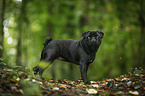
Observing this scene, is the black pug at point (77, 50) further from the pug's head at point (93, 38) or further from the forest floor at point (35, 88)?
the forest floor at point (35, 88)

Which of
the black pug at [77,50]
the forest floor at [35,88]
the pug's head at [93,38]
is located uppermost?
the pug's head at [93,38]

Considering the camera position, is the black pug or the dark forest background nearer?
the black pug

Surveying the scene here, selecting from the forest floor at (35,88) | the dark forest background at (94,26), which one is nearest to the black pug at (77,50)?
the forest floor at (35,88)

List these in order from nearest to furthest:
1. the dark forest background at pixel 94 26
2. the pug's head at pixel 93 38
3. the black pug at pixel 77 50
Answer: the pug's head at pixel 93 38
the black pug at pixel 77 50
the dark forest background at pixel 94 26

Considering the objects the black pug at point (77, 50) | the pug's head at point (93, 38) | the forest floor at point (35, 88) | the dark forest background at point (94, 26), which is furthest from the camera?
the dark forest background at point (94, 26)

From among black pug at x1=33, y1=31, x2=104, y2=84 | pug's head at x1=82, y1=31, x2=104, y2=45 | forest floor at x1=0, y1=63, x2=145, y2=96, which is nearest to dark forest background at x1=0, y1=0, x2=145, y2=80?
black pug at x1=33, y1=31, x2=104, y2=84

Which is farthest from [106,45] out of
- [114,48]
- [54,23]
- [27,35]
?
[27,35]

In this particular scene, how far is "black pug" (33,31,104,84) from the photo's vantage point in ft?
16.9

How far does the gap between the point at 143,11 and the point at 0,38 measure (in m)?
9.71

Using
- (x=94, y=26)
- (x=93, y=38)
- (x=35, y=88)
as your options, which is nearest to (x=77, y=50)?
(x=93, y=38)

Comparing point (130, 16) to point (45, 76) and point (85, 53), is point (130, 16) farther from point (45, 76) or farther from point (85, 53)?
point (45, 76)

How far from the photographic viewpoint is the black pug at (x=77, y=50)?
516 cm

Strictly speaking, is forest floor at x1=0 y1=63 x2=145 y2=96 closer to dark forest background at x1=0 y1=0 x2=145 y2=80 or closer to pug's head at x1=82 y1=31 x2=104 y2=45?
pug's head at x1=82 y1=31 x2=104 y2=45

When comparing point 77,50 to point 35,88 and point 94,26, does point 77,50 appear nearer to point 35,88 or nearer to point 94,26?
point 35,88
